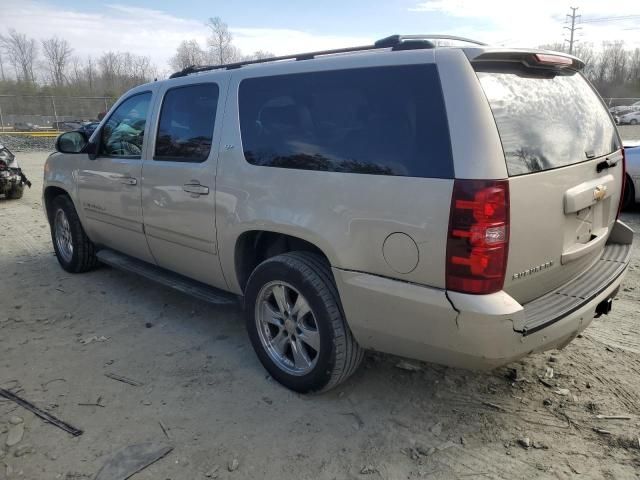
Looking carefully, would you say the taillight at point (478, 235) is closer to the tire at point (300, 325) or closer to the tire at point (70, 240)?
the tire at point (300, 325)

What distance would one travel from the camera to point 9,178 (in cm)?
1030

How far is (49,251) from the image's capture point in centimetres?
661

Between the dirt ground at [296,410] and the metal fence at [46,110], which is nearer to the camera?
the dirt ground at [296,410]

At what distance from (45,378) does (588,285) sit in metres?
3.52

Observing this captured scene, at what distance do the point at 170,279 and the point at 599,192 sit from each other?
10.4 ft

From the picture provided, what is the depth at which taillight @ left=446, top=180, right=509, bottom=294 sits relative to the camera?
7.25ft

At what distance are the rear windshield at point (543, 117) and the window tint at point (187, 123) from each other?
77.7 inches

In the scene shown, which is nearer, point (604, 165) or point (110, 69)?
point (604, 165)

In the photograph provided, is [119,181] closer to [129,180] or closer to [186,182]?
[129,180]

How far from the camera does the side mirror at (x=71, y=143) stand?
4992mm

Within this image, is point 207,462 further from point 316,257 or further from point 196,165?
point 196,165

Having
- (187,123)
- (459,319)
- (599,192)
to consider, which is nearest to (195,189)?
(187,123)

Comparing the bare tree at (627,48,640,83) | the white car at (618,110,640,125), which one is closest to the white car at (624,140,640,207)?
the white car at (618,110,640,125)

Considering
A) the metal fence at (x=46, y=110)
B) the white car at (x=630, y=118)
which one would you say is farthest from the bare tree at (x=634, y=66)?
the metal fence at (x=46, y=110)
